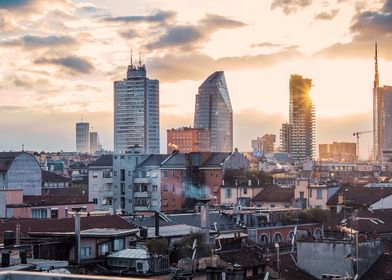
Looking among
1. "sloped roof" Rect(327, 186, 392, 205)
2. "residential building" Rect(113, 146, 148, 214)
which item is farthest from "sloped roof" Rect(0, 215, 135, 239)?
"residential building" Rect(113, 146, 148, 214)

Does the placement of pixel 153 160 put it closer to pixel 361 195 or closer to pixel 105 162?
pixel 105 162

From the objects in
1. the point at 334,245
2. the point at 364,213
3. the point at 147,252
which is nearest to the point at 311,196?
the point at 364,213

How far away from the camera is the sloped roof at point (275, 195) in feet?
241

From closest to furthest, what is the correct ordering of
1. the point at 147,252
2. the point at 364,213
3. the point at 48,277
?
the point at 48,277
the point at 147,252
the point at 364,213

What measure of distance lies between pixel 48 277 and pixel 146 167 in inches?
3371

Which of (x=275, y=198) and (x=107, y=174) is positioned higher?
(x=107, y=174)

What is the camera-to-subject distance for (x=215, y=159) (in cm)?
8850

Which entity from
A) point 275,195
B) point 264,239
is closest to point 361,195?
point 275,195

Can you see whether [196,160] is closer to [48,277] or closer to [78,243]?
[78,243]

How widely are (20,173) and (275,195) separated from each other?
23849 mm

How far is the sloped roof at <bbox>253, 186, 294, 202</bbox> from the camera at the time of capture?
73.3 meters

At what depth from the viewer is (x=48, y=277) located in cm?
527

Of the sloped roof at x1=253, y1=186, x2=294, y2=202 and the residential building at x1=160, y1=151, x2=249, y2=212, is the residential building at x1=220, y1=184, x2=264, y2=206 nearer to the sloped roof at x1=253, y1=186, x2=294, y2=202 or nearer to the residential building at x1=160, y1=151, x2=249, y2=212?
the sloped roof at x1=253, y1=186, x2=294, y2=202

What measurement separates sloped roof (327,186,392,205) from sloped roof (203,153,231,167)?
18249 millimetres
